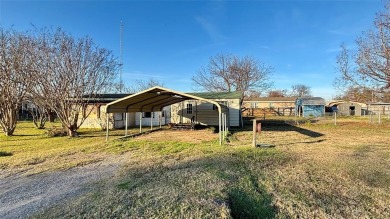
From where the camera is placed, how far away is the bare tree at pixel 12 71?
41.6 ft

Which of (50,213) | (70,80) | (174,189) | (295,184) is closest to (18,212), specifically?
(50,213)

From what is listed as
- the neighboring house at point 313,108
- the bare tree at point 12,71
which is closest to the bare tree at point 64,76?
the bare tree at point 12,71

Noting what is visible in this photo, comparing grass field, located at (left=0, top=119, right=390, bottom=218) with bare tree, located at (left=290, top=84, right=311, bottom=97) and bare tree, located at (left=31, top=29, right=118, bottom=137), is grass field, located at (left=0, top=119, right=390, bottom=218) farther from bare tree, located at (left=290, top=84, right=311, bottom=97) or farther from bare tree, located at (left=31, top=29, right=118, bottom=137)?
bare tree, located at (left=290, top=84, right=311, bottom=97)

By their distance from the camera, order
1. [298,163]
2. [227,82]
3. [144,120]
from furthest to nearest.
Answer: [227,82] → [144,120] → [298,163]

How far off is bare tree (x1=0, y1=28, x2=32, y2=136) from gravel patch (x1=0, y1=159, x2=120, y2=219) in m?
A: 9.29

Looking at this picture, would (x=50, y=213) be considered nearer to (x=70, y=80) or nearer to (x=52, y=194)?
(x=52, y=194)

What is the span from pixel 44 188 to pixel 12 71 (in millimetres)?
11327

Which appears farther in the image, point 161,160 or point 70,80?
point 70,80

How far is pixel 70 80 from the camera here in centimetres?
1249

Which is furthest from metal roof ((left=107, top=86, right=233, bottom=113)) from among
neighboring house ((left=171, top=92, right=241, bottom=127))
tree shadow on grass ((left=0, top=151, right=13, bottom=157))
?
tree shadow on grass ((left=0, top=151, right=13, bottom=157))

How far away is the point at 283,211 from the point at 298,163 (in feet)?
10.4

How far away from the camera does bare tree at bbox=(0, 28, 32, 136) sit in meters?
12.7

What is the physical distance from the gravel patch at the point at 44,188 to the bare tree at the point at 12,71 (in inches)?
366

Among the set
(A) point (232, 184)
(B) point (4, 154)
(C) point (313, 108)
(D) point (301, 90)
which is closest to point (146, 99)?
(B) point (4, 154)
